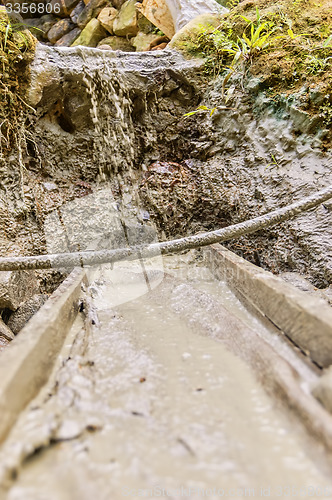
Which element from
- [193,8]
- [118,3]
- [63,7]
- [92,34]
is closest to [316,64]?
[193,8]

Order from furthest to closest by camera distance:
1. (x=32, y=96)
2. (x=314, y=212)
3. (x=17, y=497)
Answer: (x=32, y=96)
(x=314, y=212)
(x=17, y=497)

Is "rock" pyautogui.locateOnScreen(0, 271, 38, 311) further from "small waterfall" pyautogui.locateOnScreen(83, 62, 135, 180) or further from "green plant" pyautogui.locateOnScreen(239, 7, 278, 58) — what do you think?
"green plant" pyautogui.locateOnScreen(239, 7, 278, 58)

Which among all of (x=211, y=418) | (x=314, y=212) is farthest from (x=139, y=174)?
(x=211, y=418)

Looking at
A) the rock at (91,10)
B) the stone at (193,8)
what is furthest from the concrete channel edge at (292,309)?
the rock at (91,10)

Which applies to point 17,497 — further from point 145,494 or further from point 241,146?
point 241,146

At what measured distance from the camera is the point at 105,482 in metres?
0.68

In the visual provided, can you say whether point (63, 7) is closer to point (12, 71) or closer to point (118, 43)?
point (118, 43)

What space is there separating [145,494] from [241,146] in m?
3.58

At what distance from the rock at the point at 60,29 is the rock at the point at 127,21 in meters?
2.13

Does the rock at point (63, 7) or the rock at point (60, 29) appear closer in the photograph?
the rock at point (60, 29)

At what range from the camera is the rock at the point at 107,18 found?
7.89 m

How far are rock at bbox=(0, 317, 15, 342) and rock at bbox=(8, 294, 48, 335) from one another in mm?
75

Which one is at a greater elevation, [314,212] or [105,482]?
[314,212]

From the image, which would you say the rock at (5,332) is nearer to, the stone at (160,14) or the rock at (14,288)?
the rock at (14,288)
